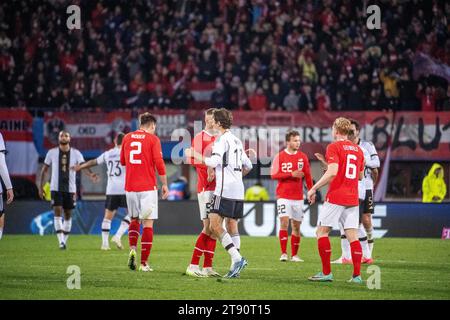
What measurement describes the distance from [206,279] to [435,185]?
14.5 m

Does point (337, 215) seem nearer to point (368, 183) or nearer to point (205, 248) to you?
point (205, 248)

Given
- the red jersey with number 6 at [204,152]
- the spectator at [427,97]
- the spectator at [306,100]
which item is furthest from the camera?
the spectator at [306,100]

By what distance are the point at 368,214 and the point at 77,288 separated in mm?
7284

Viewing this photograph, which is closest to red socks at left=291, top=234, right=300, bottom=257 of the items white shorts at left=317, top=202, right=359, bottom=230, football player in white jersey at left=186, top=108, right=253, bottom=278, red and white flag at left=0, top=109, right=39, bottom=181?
football player in white jersey at left=186, top=108, right=253, bottom=278

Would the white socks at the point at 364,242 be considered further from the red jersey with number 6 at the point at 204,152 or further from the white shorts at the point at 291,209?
the red jersey with number 6 at the point at 204,152

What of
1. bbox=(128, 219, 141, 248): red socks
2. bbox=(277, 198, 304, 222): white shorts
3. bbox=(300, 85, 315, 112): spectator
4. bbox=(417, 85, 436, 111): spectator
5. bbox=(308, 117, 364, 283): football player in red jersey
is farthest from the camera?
bbox=(300, 85, 315, 112): spectator

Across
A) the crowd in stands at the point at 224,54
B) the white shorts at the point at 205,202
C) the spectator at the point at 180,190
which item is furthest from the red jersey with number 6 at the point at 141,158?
the crowd in stands at the point at 224,54

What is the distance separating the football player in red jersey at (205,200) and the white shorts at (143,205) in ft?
2.46

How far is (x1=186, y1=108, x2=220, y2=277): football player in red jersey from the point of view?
14.5m

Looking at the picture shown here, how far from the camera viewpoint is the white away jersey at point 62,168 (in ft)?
71.5

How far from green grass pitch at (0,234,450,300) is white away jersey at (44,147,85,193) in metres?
1.35

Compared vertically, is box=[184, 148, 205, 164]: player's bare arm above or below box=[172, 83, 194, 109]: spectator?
below

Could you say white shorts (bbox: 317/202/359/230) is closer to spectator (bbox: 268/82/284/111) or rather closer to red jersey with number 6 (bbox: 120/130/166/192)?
red jersey with number 6 (bbox: 120/130/166/192)
